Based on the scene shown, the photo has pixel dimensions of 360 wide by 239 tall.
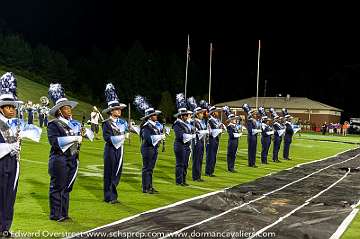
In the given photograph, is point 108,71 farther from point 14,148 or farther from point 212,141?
point 14,148

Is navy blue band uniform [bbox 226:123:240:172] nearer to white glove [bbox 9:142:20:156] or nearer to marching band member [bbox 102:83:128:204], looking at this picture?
marching band member [bbox 102:83:128:204]

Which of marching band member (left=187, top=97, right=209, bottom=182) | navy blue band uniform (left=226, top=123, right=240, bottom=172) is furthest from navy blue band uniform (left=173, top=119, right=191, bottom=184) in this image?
navy blue band uniform (left=226, top=123, right=240, bottom=172)

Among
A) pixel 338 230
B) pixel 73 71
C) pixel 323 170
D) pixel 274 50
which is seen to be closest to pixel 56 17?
pixel 73 71

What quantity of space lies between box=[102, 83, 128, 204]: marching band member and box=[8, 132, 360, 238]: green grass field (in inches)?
14.7

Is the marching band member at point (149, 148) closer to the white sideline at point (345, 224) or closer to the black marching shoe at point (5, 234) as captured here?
the white sideline at point (345, 224)

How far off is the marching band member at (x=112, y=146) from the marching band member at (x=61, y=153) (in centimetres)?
147

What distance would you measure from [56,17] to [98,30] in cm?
1092

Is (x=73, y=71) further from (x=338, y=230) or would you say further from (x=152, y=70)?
→ (x=338, y=230)

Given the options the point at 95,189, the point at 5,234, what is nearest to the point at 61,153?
the point at 5,234

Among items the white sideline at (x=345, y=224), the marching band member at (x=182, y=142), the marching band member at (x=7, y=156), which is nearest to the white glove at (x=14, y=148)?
the marching band member at (x=7, y=156)

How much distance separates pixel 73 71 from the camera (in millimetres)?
89562

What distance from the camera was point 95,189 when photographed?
40.2ft

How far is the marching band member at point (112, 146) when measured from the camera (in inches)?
404

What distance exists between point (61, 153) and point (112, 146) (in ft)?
6.11
